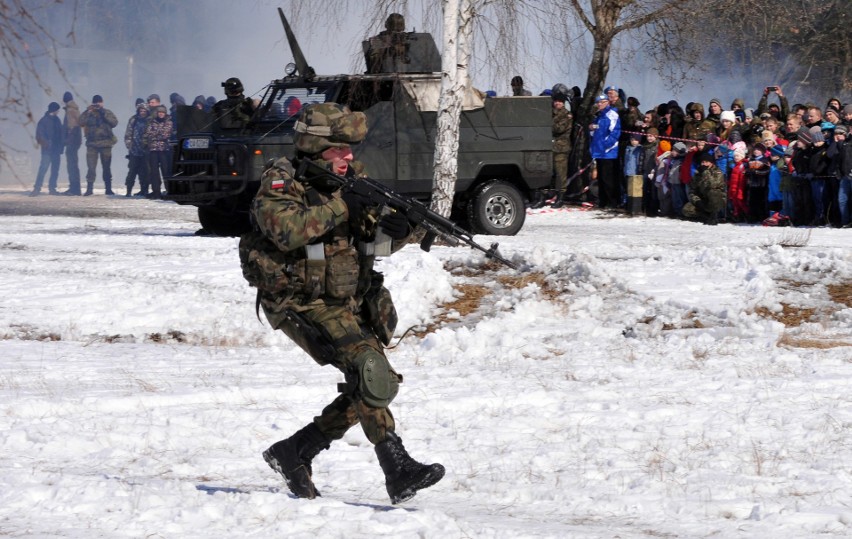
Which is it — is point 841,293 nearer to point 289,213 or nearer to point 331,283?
point 331,283

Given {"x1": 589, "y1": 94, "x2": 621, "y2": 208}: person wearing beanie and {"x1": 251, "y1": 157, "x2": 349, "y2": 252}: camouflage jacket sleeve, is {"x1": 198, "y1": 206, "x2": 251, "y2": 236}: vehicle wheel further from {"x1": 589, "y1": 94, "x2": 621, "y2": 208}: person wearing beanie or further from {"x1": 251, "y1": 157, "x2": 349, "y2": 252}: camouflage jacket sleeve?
{"x1": 251, "y1": 157, "x2": 349, "y2": 252}: camouflage jacket sleeve

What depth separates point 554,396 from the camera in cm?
805

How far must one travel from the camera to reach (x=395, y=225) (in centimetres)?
514

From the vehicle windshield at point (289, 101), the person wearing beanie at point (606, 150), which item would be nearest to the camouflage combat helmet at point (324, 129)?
the vehicle windshield at point (289, 101)

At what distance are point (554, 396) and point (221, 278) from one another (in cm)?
496

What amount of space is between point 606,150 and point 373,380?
15146 mm

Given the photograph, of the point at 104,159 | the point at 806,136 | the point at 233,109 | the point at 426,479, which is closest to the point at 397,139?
the point at 233,109

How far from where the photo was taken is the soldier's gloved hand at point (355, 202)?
5.18m

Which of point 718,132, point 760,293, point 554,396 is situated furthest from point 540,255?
point 718,132

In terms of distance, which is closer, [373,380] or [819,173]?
[373,380]

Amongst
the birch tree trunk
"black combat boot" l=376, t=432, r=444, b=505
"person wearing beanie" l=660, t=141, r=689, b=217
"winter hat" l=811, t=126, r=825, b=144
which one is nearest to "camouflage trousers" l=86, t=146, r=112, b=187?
"person wearing beanie" l=660, t=141, r=689, b=217

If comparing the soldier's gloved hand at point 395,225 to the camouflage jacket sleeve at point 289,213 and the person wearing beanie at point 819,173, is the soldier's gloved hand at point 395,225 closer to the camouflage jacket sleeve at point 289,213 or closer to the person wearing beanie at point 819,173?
the camouflage jacket sleeve at point 289,213

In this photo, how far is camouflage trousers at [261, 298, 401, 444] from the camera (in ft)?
16.8

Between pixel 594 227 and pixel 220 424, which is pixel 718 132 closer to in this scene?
pixel 594 227
